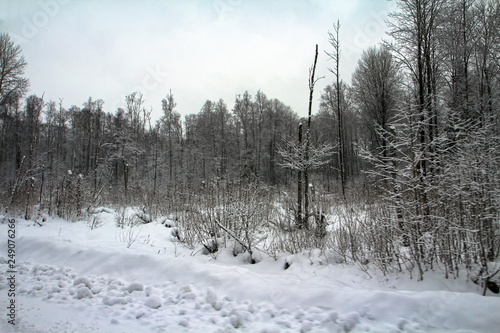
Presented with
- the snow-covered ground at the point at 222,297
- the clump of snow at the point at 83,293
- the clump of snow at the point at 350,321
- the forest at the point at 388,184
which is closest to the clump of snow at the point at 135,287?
the snow-covered ground at the point at 222,297

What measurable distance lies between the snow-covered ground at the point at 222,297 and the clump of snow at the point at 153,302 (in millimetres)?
12

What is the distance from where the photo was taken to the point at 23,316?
2.25 meters

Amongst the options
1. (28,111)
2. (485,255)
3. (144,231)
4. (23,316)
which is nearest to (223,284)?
(23,316)

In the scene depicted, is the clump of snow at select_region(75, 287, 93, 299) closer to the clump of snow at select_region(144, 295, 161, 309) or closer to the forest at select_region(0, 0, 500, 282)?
the clump of snow at select_region(144, 295, 161, 309)

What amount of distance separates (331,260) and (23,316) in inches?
161

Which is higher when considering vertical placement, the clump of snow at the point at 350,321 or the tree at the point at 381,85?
the tree at the point at 381,85

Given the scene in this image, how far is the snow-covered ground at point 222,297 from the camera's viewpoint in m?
2.19

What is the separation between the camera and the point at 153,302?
8.61 ft

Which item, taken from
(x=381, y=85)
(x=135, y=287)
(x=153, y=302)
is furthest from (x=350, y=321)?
(x=381, y=85)

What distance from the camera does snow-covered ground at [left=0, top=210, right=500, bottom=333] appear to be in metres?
2.19

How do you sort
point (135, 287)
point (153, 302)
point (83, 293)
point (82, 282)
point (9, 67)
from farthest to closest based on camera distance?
point (9, 67)
point (82, 282)
point (135, 287)
point (83, 293)
point (153, 302)

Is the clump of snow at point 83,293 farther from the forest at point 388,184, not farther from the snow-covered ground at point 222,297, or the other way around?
the forest at point 388,184

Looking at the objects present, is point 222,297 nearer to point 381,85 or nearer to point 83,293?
point 83,293

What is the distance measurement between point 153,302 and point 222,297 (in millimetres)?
782
